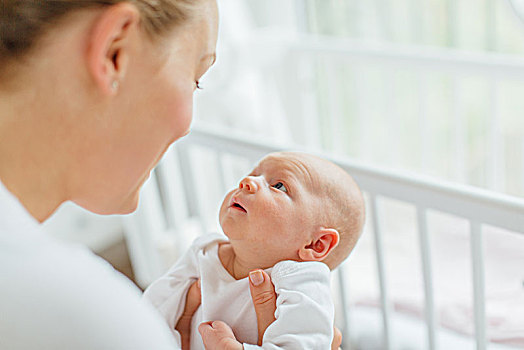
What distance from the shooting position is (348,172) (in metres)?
1.05

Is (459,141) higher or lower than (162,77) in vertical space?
lower

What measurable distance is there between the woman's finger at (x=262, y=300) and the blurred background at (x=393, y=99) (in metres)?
0.67

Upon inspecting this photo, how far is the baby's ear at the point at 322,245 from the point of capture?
2.94 ft

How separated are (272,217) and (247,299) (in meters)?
0.12

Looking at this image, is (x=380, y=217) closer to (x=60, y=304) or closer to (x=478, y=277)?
(x=478, y=277)

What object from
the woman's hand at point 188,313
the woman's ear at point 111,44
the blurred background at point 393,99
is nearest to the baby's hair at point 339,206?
the woman's hand at point 188,313

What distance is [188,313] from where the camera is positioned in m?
0.99

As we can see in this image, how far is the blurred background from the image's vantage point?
1625mm

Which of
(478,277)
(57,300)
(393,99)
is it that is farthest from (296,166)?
(393,99)

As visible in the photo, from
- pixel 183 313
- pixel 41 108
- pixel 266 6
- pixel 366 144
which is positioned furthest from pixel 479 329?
pixel 266 6

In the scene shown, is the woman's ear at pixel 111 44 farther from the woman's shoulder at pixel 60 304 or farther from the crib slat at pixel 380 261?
the crib slat at pixel 380 261

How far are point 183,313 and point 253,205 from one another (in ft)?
0.76

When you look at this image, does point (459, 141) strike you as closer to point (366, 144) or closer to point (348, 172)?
point (366, 144)

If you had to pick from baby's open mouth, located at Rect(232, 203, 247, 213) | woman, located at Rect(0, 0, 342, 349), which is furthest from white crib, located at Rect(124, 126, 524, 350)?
woman, located at Rect(0, 0, 342, 349)
